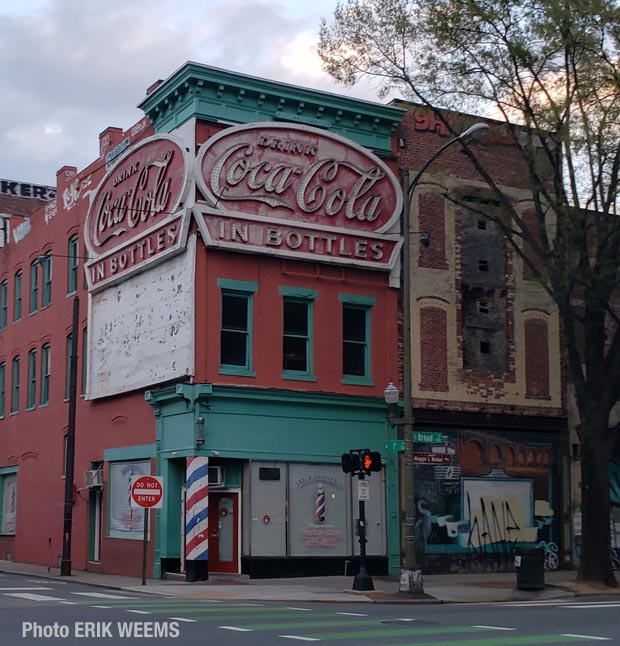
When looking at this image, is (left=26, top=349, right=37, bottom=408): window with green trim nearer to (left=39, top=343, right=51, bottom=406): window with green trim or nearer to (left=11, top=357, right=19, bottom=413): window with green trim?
(left=39, top=343, right=51, bottom=406): window with green trim

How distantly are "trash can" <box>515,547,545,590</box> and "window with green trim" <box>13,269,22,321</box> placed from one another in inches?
951

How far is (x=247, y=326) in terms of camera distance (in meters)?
28.7

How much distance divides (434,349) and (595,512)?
721 cm

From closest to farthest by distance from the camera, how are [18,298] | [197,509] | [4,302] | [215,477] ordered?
[197,509]
[215,477]
[18,298]
[4,302]

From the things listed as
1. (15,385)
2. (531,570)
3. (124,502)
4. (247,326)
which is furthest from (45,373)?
(531,570)

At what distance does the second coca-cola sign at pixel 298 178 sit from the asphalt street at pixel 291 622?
11.1 meters

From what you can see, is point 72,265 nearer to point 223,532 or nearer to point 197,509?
point 223,532

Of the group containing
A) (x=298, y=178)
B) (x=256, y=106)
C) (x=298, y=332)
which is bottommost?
(x=298, y=332)

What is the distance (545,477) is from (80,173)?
17.9m

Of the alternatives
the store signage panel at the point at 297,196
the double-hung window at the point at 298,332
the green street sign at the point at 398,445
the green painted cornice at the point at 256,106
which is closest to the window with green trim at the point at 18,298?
the green painted cornice at the point at 256,106

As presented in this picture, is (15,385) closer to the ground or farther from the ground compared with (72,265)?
closer to the ground

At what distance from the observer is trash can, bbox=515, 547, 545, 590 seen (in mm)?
23875

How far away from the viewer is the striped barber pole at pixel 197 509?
A: 26.8m

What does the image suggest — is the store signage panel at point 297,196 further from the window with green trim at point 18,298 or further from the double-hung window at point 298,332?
the window with green trim at point 18,298
